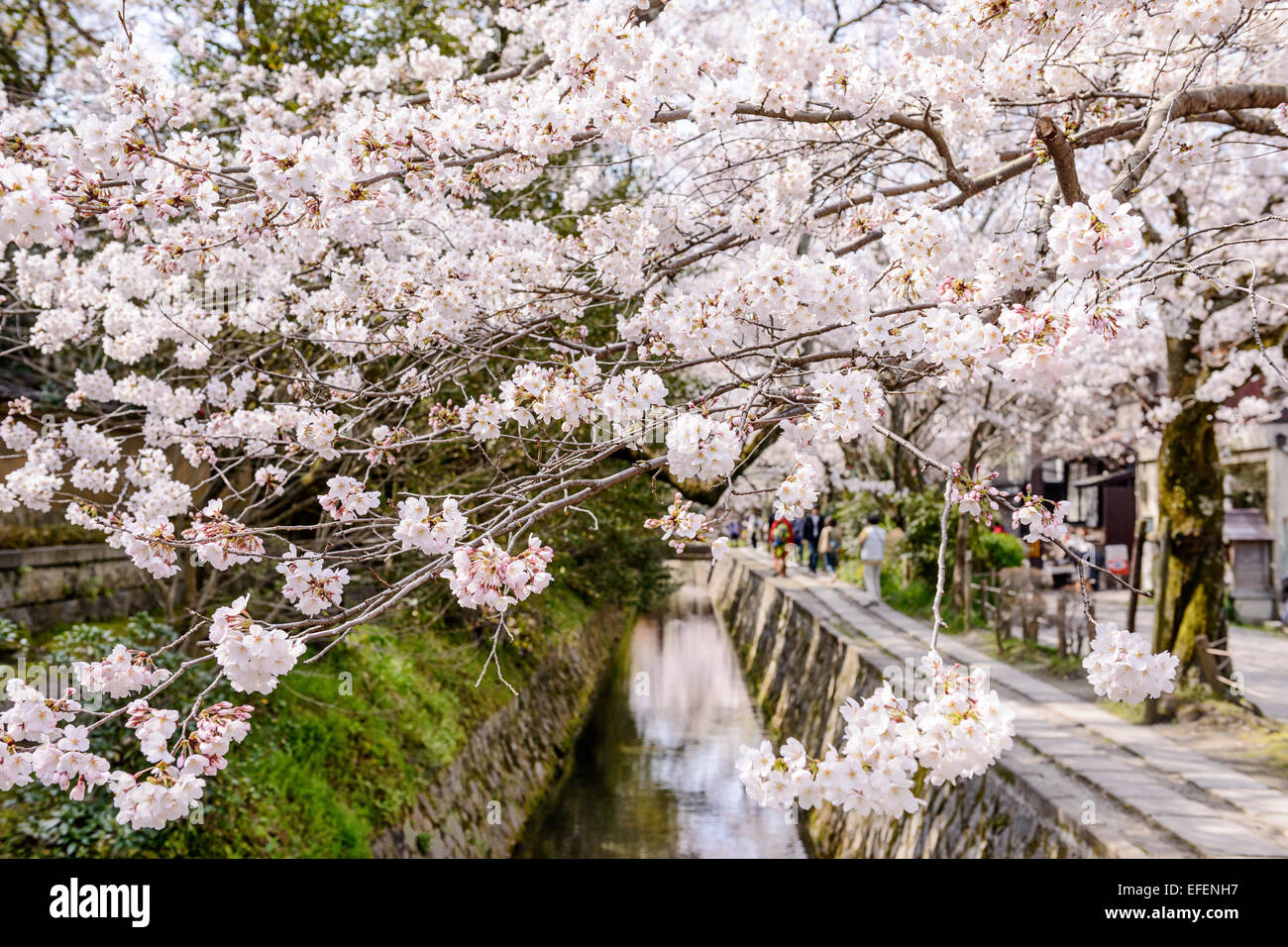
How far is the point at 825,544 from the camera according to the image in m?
18.8

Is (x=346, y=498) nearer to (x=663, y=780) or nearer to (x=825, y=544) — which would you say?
(x=663, y=780)

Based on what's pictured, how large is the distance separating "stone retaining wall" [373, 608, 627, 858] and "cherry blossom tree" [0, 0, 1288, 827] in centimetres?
199

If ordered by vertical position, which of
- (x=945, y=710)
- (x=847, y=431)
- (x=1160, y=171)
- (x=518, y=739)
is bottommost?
(x=518, y=739)

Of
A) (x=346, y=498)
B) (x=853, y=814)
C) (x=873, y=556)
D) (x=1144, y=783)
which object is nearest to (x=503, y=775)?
(x=853, y=814)

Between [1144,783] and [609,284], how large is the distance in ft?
14.4

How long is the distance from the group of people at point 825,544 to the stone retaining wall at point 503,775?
322cm

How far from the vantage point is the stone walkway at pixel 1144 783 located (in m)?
4.63

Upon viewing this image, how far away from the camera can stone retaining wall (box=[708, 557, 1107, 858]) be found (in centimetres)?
534

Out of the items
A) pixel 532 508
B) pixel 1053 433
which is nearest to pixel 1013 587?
pixel 532 508

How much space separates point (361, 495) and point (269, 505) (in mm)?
4172

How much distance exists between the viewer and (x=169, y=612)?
21.1 ft

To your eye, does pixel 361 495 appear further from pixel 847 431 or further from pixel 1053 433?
pixel 1053 433

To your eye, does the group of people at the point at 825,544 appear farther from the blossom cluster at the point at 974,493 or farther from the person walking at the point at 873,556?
the blossom cluster at the point at 974,493

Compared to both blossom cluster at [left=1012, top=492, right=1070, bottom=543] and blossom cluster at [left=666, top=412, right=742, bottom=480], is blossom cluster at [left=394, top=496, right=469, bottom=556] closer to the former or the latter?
blossom cluster at [left=666, top=412, right=742, bottom=480]
